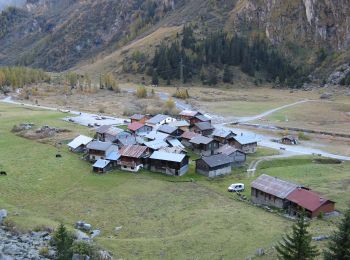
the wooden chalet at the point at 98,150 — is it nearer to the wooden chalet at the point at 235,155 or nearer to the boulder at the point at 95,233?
the wooden chalet at the point at 235,155

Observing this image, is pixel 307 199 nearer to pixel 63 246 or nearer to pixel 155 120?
pixel 63 246

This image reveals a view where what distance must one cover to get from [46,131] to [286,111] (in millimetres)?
71178

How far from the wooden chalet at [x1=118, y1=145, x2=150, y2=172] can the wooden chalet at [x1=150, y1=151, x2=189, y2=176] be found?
1636 millimetres

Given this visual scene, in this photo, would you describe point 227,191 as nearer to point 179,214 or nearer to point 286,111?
point 179,214

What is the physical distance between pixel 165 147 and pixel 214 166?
12225 millimetres

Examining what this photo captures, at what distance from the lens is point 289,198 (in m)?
54.6

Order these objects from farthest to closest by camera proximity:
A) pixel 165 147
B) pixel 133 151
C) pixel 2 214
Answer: pixel 165 147 → pixel 133 151 → pixel 2 214

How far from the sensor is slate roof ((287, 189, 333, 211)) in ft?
170

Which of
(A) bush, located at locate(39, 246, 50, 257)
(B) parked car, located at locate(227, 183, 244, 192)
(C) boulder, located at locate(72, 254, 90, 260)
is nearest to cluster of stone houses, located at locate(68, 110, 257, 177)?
(B) parked car, located at locate(227, 183, 244, 192)

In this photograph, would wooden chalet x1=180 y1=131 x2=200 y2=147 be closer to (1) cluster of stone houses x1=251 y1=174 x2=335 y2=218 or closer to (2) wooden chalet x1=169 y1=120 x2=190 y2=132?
(2) wooden chalet x1=169 y1=120 x2=190 y2=132

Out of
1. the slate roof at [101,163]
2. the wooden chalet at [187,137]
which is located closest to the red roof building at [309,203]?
the slate roof at [101,163]

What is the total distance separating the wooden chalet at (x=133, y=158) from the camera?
241ft

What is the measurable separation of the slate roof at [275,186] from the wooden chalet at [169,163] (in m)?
15.4

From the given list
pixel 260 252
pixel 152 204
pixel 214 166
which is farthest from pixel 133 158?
pixel 260 252
